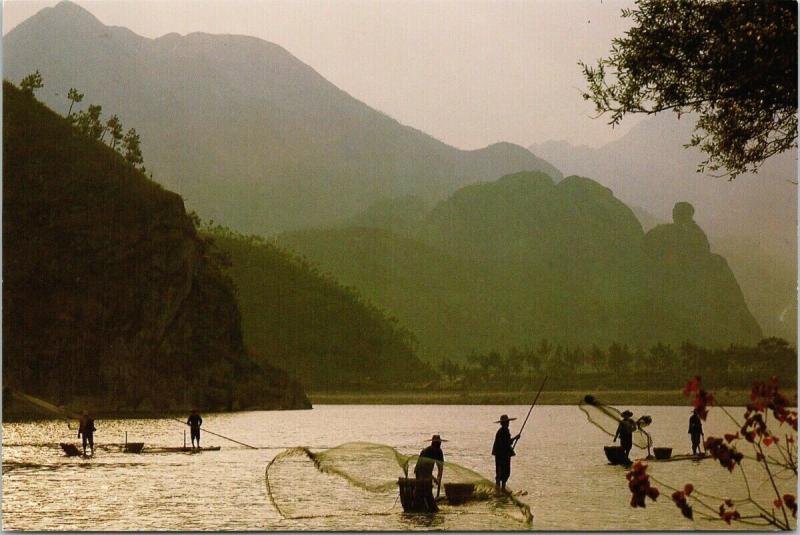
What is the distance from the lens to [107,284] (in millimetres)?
69438

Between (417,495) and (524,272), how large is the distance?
305 feet

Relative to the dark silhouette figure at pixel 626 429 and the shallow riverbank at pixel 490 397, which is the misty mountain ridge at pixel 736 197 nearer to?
the dark silhouette figure at pixel 626 429

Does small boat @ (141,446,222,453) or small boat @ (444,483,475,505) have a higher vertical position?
small boat @ (444,483,475,505)

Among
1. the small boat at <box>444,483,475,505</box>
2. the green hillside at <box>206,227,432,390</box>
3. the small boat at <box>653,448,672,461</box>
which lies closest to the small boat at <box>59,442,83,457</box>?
the small boat at <box>444,483,475,505</box>

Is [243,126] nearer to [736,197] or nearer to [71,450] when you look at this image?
[71,450]

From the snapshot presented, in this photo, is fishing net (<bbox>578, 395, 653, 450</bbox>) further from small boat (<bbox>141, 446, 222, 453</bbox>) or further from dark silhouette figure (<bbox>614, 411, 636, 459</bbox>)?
small boat (<bbox>141, 446, 222, 453</bbox>)

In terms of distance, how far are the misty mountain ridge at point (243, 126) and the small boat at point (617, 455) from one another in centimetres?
1142

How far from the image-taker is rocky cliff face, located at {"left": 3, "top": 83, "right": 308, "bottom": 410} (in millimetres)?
64750

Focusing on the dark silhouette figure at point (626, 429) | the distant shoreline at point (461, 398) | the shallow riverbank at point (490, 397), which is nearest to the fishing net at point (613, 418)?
the dark silhouette figure at point (626, 429)

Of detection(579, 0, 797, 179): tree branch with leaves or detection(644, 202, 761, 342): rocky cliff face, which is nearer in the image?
detection(579, 0, 797, 179): tree branch with leaves

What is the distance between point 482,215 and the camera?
127m

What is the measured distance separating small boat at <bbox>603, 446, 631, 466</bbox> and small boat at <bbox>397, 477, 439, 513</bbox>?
16969 mm

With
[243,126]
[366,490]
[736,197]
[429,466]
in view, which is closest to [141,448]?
[366,490]

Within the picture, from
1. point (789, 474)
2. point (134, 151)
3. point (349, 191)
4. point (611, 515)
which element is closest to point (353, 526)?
point (611, 515)
